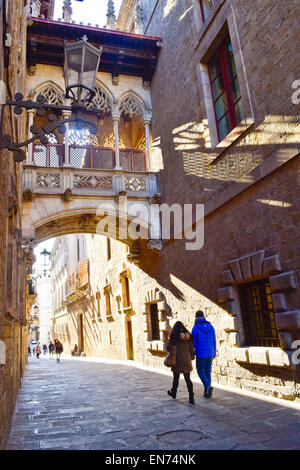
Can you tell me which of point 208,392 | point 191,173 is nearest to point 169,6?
point 191,173

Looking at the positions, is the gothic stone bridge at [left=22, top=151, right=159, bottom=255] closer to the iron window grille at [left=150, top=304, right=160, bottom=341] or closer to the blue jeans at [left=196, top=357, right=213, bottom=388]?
the iron window grille at [left=150, top=304, right=160, bottom=341]

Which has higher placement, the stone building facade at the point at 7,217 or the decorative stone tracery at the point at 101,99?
the decorative stone tracery at the point at 101,99

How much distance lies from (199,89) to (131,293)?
919 cm

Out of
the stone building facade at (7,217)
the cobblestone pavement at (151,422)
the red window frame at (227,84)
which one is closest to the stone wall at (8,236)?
the stone building facade at (7,217)

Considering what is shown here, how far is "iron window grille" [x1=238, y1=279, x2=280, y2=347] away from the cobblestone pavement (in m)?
1.10

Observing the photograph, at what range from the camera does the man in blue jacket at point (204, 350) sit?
649 centimetres

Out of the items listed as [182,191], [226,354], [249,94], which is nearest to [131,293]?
[182,191]

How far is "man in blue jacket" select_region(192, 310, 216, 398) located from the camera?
6.49 metres

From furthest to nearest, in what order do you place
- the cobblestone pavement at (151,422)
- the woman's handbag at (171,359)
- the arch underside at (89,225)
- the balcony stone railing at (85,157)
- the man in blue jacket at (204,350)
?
the balcony stone railing at (85,157)
the arch underside at (89,225)
the man in blue jacket at (204,350)
the woman's handbag at (171,359)
the cobblestone pavement at (151,422)

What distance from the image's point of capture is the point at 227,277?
7648 millimetres

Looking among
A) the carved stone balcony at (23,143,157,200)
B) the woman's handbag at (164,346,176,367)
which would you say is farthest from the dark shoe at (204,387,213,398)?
the carved stone balcony at (23,143,157,200)

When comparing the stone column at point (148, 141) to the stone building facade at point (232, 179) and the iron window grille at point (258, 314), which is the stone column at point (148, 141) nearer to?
the stone building facade at point (232, 179)

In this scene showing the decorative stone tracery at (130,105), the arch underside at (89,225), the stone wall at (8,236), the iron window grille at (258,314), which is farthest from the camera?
the decorative stone tracery at (130,105)

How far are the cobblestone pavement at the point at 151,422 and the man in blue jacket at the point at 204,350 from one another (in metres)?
0.32
